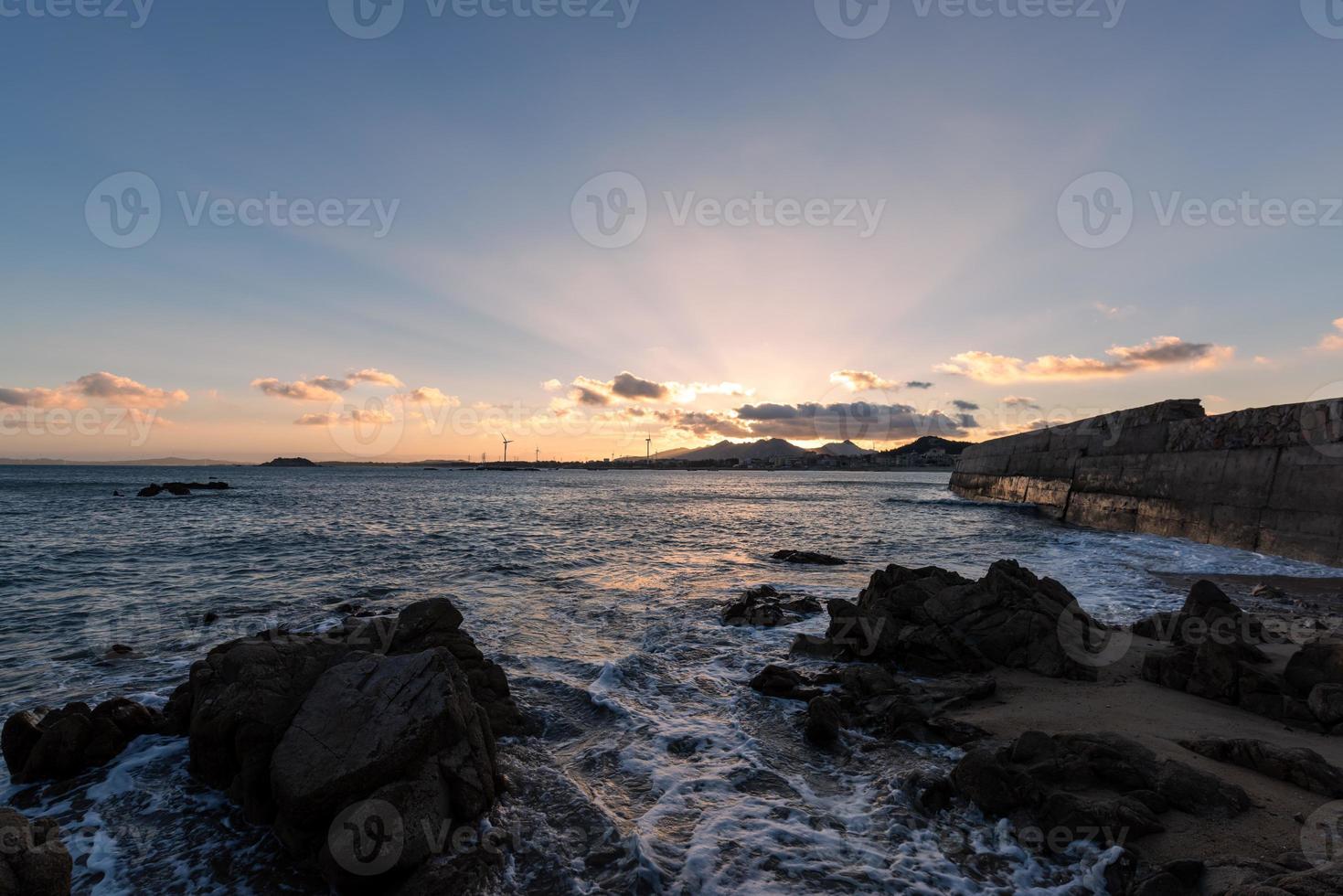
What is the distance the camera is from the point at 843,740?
23.8ft

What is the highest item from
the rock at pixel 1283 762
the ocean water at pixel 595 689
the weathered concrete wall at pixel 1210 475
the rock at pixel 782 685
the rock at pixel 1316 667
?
the weathered concrete wall at pixel 1210 475

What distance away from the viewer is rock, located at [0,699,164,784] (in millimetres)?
6496

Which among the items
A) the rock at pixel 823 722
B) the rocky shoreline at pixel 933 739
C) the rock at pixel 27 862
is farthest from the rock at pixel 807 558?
the rock at pixel 27 862

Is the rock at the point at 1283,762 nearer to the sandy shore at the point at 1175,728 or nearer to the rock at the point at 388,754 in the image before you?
the sandy shore at the point at 1175,728

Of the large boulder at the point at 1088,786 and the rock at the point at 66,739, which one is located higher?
the large boulder at the point at 1088,786

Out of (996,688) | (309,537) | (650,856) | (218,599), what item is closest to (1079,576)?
(996,688)

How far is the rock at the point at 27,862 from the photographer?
4.05 metres

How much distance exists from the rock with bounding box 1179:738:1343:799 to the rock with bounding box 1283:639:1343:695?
2.04 m

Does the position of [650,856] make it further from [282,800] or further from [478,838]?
[282,800]

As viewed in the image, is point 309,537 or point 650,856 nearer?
point 650,856

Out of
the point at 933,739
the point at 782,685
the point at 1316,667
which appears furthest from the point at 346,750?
the point at 1316,667

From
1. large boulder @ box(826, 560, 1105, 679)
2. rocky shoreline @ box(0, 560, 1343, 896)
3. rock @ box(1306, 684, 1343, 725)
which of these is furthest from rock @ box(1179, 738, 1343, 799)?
large boulder @ box(826, 560, 1105, 679)

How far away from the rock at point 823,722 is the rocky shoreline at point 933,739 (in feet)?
0.08

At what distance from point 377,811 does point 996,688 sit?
25.7ft
